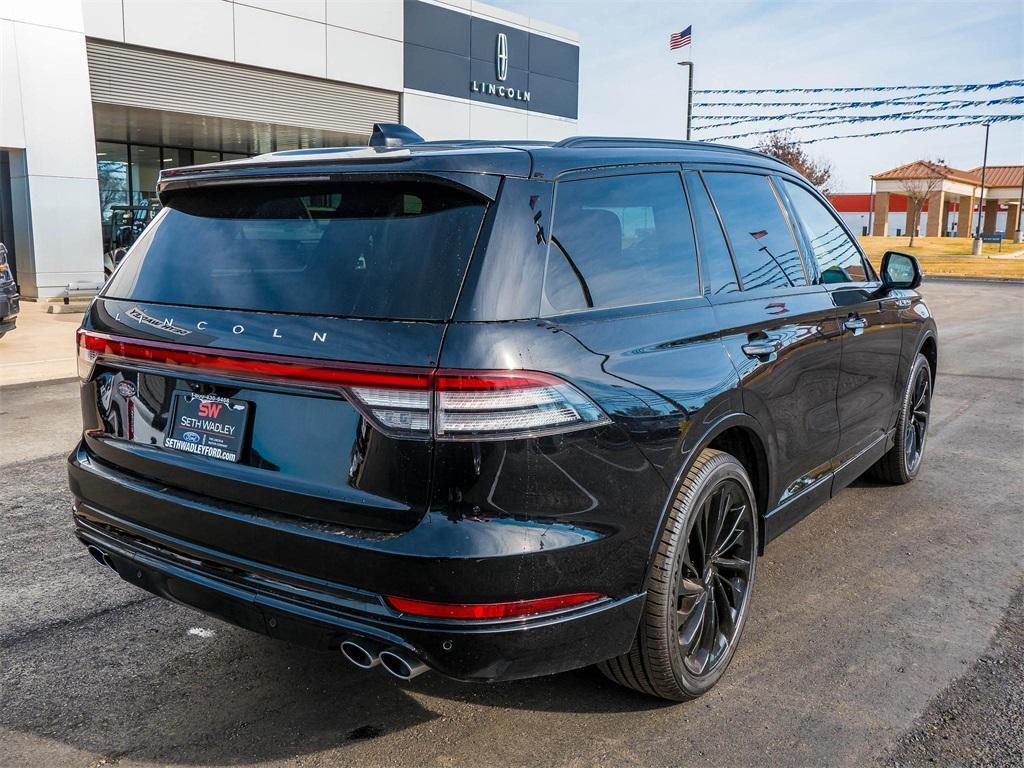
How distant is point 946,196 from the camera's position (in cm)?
8119

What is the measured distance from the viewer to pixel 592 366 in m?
2.46

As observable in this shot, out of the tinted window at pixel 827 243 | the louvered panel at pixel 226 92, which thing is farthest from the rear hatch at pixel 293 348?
the louvered panel at pixel 226 92

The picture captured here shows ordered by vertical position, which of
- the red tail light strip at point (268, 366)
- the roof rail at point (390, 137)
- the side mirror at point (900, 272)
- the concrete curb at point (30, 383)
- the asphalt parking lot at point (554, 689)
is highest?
the roof rail at point (390, 137)

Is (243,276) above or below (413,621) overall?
above

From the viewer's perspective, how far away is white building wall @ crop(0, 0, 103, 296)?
15250mm

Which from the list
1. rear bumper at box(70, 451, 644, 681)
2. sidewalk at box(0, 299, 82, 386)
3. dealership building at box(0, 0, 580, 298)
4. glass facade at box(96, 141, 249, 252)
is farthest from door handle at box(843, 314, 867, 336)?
glass facade at box(96, 141, 249, 252)

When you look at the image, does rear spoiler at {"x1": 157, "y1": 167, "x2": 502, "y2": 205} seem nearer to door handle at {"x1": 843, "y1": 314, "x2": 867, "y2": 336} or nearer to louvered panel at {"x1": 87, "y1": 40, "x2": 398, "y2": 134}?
door handle at {"x1": 843, "y1": 314, "x2": 867, "y2": 336}

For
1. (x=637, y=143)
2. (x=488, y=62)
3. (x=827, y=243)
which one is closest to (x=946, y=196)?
(x=488, y=62)

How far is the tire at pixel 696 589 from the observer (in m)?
2.71

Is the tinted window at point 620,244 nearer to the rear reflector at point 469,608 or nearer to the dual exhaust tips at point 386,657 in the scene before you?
the rear reflector at point 469,608

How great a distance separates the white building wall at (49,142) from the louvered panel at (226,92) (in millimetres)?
778

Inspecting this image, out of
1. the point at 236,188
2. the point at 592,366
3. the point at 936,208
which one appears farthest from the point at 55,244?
the point at 936,208

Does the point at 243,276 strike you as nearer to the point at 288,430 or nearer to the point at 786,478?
the point at 288,430

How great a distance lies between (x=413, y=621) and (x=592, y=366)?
32.8 inches
